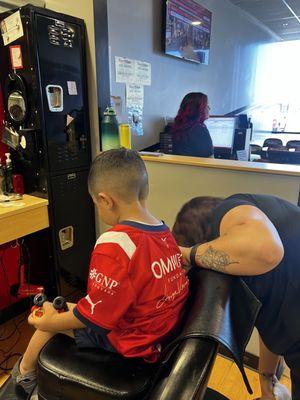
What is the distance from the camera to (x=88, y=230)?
7.24 ft

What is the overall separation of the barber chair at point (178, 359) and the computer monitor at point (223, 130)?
8.18 feet

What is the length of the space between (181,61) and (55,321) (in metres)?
3.06

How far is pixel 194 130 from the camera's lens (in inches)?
104

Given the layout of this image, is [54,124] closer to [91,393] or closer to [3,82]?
[3,82]

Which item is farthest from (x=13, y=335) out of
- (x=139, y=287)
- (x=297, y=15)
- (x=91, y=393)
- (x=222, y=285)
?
(x=297, y=15)

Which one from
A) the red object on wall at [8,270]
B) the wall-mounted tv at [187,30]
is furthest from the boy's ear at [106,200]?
the wall-mounted tv at [187,30]

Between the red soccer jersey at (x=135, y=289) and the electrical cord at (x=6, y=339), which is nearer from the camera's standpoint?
the red soccer jersey at (x=135, y=289)

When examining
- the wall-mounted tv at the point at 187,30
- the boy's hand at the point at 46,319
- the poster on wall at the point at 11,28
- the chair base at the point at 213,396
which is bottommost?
the chair base at the point at 213,396

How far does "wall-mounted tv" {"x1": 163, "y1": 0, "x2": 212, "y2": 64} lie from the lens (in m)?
2.90

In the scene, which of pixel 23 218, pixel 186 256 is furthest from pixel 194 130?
pixel 186 256

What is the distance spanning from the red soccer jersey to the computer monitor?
8.28ft

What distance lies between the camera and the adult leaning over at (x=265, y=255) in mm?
892

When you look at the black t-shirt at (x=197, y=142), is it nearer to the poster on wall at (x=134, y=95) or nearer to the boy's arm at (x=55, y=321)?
the poster on wall at (x=134, y=95)

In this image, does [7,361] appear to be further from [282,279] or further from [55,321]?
[282,279]
